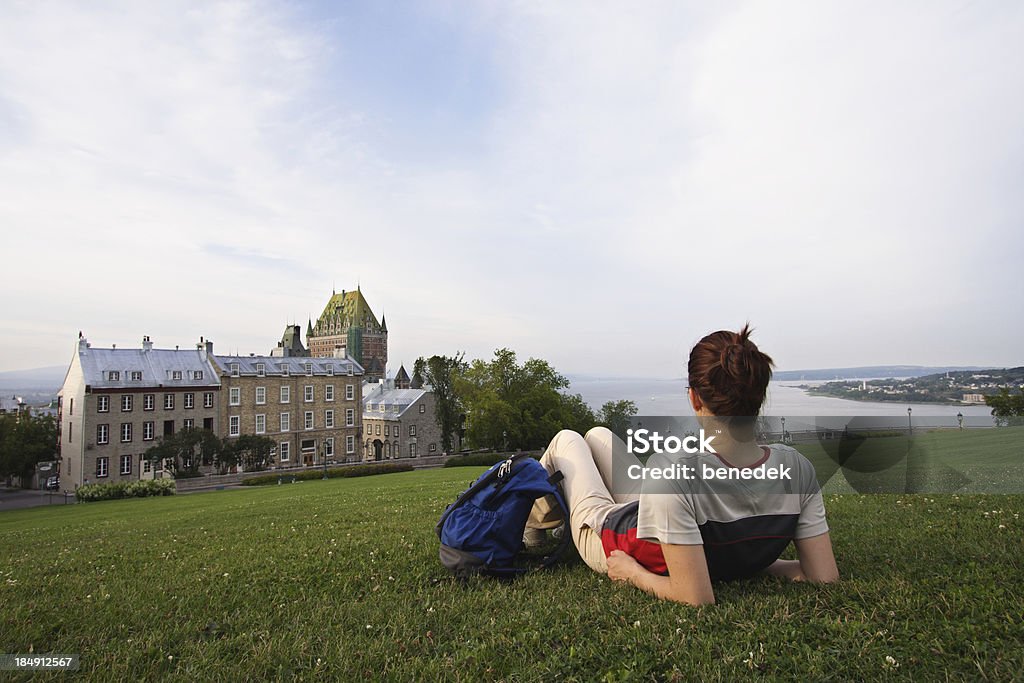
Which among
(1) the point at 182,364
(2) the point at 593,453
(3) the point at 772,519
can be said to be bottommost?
(3) the point at 772,519

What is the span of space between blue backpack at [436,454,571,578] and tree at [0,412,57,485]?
5669 cm

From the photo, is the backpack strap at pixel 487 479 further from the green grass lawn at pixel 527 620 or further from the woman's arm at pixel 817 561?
the woman's arm at pixel 817 561

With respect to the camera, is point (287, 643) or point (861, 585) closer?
point (287, 643)

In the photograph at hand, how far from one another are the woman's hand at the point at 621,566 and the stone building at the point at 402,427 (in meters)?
60.0

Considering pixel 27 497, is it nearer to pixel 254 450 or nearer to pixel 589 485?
pixel 254 450

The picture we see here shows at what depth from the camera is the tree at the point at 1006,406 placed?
1280 cm

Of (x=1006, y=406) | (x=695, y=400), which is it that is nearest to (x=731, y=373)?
(x=695, y=400)

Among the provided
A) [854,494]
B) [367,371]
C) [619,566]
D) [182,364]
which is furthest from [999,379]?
[367,371]

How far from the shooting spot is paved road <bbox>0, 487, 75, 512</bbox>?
1416 inches

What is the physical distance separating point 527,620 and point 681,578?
83 cm

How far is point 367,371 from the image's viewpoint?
119 m

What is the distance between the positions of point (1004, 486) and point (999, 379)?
7.23 metres

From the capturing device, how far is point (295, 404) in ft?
174

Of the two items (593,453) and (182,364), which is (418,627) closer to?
(593,453)
